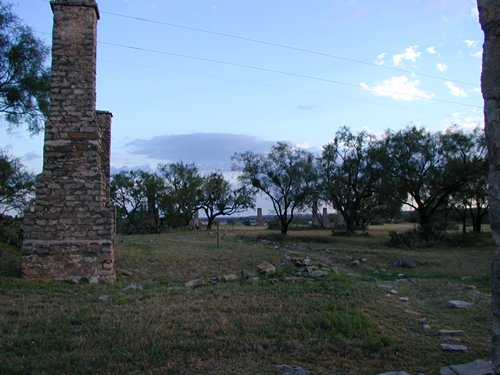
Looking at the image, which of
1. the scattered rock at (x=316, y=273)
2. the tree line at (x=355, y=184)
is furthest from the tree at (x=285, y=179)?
the scattered rock at (x=316, y=273)

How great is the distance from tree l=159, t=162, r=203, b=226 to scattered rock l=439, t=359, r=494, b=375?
114 feet

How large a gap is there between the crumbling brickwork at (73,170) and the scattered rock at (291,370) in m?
7.14

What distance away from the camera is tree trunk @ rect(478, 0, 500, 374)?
3.47 metres

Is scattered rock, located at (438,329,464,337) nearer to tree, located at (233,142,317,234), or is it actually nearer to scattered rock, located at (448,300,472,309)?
scattered rock, located at (448,300,472,309)

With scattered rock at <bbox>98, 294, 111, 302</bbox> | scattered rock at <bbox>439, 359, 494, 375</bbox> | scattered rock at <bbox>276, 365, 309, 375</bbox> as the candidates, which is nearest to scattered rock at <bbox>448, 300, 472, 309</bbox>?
scattered rock at <bbox>439, 359, 494, 375</bbox>

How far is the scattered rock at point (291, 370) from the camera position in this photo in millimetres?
4536

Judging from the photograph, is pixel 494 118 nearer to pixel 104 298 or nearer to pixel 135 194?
pixel 104 298

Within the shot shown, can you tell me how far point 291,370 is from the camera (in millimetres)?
4605

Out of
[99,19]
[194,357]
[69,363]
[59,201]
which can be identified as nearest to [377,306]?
[194,357]

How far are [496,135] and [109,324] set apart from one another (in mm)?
5150

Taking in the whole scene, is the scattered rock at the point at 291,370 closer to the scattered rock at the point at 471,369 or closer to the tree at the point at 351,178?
the scattered rock at the point at 471,369

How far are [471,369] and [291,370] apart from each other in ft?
6.12

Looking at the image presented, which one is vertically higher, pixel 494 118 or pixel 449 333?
pixel 494 118

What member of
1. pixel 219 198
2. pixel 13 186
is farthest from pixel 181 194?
pixel 13 186
